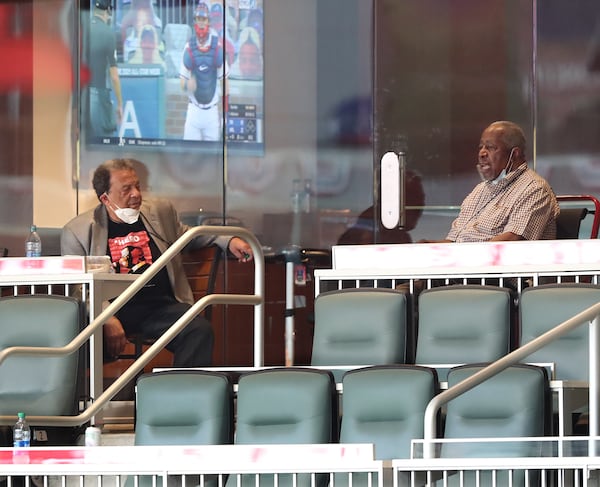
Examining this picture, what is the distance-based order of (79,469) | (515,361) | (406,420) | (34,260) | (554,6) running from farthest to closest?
(554,6)
(34,260)
(406,420)
(515,361)
(79,469)

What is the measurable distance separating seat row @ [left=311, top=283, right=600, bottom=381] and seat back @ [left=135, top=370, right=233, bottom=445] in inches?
24.8

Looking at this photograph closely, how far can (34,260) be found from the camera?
5754 millimetres

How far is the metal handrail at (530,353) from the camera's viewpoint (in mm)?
4066

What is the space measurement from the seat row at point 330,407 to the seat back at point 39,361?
0.60 m

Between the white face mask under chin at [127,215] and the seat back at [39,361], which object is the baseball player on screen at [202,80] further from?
the seat back at [39,361]

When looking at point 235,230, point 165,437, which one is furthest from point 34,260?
point 165,437

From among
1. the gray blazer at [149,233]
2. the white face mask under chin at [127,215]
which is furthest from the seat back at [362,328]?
the white face mask under chin at [127,215]

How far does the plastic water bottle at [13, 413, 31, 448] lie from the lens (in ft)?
16.4

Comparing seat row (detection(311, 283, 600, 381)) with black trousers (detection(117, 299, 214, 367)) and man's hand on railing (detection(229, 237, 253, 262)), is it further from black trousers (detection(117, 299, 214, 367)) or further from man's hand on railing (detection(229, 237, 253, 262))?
black trousers (detection(117, 299, 214, 367))

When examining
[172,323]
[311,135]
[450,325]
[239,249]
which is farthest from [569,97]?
[450,325]

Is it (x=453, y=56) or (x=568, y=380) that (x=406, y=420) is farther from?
(x=453, y=56)

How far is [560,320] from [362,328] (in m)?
0.76

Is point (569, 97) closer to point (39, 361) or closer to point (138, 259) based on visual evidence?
point (138, 259)

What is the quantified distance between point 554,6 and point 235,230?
343 cm
